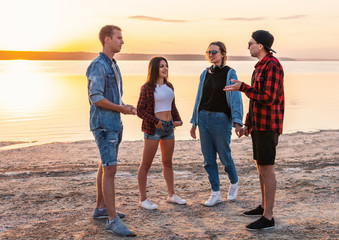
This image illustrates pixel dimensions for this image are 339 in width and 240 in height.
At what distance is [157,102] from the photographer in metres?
5.24

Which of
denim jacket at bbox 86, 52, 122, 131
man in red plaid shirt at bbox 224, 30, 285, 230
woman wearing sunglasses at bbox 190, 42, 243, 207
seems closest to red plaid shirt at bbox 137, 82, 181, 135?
woman wearing sunglasses at bbox 190, 42, 243, 207

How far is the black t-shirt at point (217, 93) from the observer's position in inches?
206

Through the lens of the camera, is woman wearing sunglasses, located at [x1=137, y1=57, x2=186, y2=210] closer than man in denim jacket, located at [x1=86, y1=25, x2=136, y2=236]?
No

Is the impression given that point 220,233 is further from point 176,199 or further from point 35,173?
point 35,173

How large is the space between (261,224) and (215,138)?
1313 mm

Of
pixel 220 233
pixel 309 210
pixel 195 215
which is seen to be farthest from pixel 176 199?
pixel 309 210

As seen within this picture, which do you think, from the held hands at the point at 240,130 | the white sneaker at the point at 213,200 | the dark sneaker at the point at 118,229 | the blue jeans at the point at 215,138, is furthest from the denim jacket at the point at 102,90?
the white sneaker at the point at 213,200

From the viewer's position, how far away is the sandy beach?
458 cm

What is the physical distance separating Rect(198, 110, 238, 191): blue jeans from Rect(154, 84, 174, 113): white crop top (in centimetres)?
49

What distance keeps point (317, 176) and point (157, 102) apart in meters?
3.53

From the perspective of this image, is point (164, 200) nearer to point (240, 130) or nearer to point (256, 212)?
point (256, 212)

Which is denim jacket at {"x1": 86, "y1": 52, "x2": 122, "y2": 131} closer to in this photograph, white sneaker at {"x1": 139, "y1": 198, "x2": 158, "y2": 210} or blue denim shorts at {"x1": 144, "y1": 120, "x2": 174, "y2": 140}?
blue denim shorts at {"x1": 144, "y1": 120, "x2": 174, "y2": 140}

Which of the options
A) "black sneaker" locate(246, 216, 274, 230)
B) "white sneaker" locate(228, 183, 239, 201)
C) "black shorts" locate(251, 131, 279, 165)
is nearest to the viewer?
"black shorts" locate(251, 131, 279, 165)

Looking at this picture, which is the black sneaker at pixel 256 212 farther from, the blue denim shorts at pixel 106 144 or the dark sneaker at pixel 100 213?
the blue denim shorts at pixel 106 144
